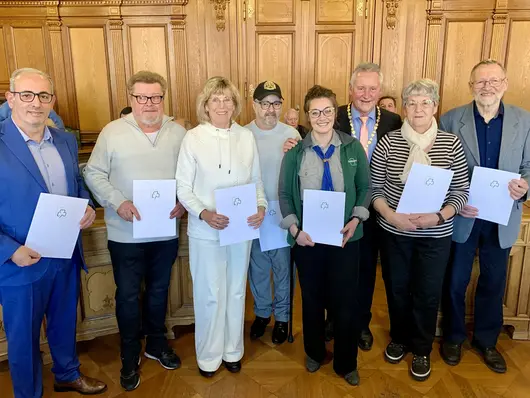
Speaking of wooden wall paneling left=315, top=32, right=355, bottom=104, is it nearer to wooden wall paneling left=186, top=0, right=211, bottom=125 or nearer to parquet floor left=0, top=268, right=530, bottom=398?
wooden wall paneling left=186, top=0, right=211, bottom=125

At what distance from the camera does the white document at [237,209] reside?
6.37 feet

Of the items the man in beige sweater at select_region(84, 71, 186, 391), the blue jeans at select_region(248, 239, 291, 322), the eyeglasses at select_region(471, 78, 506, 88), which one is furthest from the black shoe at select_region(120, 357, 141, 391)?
the eyeglasses at select_region(471, 78, 506, 88)

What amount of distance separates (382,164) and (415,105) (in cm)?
30

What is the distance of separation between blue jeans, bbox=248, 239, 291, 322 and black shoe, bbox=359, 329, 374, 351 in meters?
0.44

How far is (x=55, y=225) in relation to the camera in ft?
5.80

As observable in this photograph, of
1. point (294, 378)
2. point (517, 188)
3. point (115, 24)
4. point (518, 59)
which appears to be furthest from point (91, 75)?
point (518, 59)

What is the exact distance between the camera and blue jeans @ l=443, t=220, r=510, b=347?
7.38 feet

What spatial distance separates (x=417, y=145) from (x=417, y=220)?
0.34 m

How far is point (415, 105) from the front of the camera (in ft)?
6.48

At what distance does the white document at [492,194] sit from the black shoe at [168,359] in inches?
67.8

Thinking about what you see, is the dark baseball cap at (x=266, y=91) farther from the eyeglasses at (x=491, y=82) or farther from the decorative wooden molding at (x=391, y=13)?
the decorative wooden molding at (x=391, y=13)

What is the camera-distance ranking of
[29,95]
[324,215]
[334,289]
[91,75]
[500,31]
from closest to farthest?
1. [29,95]
2. [324,215]
3. [334,289]
4. [500,31]
5. [91,75]

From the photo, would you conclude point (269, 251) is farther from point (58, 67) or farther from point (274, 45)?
point (58, 67)

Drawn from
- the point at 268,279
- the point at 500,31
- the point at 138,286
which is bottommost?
the point at 268,279
